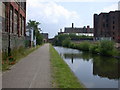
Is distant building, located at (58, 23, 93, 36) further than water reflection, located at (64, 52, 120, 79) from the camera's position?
Yes

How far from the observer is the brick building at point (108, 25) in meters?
82.2

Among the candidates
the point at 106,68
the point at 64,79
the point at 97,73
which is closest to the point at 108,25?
the point at 106,68

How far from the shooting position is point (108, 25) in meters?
88.3

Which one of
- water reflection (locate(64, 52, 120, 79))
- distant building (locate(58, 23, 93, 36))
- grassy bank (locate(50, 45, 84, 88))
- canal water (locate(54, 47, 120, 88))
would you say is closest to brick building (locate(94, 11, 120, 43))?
distant building (locate(58, 23, 93, 36))

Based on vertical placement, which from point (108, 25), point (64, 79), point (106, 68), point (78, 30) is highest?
point (78, 30)

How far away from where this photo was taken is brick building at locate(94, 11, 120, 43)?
8220 centimetres

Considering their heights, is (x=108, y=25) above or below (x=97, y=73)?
above

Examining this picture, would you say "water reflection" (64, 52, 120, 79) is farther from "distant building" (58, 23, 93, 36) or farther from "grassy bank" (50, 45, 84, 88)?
"distant building" (58, 23, 93, 36)

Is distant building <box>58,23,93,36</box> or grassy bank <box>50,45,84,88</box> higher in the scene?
distant building <box>58,23,93,36</box>

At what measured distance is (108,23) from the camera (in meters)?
88.3

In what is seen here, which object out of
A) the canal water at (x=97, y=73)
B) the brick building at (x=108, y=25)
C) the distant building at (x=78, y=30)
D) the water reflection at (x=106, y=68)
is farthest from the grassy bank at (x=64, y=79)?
the distant building at (x=78, y=30)

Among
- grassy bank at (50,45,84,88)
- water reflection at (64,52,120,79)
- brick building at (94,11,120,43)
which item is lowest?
water reflection at (64,52,120,79)

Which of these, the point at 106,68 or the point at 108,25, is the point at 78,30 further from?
the point at 106,68

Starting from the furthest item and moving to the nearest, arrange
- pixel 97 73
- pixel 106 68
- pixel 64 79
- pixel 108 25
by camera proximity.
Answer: pixel 108 25 → pixel 106 68 → pixel 97 73 → pixel 64 79
